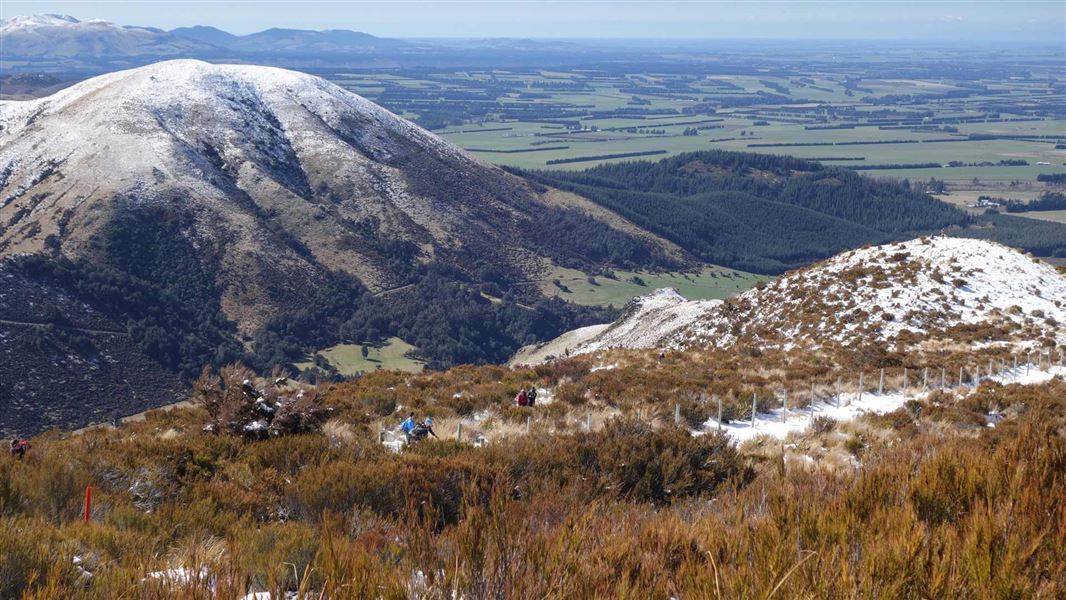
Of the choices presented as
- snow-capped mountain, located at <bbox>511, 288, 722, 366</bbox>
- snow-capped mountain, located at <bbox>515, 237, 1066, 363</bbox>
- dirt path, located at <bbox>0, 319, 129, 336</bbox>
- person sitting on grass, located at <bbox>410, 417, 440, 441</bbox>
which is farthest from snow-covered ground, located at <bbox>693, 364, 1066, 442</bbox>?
dirt path, located at <bbox>0, 319, 129, 336</bbox>

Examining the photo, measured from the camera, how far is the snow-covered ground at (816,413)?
15461mm

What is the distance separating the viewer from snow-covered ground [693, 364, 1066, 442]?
15.5 meters

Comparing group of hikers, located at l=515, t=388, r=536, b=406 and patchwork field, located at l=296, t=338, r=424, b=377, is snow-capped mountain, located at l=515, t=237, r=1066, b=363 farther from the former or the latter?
patchwork field, located at l=296, t=338, r=424, b=377

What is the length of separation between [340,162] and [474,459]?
109732 millimetres

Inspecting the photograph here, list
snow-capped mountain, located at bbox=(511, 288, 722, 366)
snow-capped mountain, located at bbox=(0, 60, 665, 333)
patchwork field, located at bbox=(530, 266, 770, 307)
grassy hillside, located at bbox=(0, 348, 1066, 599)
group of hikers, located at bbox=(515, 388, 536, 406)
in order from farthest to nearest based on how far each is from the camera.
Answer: patchwork field, located at bbox=(530, 266, 770, 307), snow-capped mountain, located at bbox=(0, 60, 665, 333), snow-capped mountain, located at bbox=(511, 288, 722, 366), group of hikers, located at bbox=(515, 388, 536, 406), grassy hillside, located at bbox=(0, 348, 1066, 599)

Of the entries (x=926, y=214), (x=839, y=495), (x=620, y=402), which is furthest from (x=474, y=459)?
(x=926, y=214)

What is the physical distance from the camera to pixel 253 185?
10031cm

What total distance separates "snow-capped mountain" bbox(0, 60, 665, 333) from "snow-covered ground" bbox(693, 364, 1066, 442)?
68.6 metres

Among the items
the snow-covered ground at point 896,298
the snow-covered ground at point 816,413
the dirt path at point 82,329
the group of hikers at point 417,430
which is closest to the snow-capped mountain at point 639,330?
the snow-covered ground at point 896,298

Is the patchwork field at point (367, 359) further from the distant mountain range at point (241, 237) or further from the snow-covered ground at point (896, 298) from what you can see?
the snow-covered ground at point (896, 298)

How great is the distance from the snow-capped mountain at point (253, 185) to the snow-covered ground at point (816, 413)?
225ft

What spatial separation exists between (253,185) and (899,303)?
84296 millimetres

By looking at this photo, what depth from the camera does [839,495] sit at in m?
6.29

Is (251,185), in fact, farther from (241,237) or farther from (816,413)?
(816,413)
